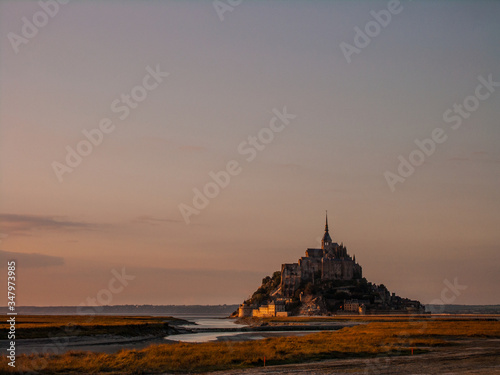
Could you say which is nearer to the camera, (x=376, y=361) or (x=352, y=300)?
(x=376, y=361)

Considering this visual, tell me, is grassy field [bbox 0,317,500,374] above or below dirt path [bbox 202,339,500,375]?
above

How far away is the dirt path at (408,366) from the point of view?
118ft

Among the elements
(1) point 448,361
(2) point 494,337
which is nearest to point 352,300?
(2) point 494,337

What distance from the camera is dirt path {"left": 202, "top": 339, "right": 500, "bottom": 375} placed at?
36.1m

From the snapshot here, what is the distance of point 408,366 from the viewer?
38469 mm

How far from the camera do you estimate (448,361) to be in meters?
41.0

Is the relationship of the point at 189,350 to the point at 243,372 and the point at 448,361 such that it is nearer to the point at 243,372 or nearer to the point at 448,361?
the point at 243,372

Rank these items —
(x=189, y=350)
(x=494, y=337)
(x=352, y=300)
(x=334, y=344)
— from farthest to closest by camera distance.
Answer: (x=352, y=300), (x=494, y=337), (x=334, y=344), (x=189, y=350)

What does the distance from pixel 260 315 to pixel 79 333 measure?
135 meters

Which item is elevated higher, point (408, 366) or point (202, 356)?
point (202, 356)

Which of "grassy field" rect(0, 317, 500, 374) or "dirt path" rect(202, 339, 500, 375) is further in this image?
"grassy field" rect(0, 317, 500, 374)

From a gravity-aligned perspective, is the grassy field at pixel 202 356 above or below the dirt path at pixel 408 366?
above

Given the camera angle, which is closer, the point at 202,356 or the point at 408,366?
the point at 408,366

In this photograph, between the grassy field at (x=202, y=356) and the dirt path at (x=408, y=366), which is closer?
the dirt path at (x=408, y=366)
